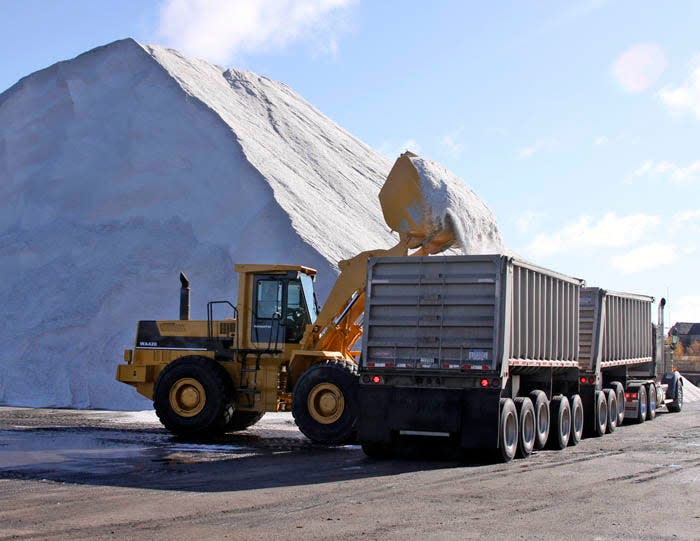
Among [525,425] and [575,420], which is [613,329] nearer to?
[575,420]

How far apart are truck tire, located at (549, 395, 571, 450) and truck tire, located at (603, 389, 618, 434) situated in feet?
12.7

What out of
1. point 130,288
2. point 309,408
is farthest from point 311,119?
point 309,408

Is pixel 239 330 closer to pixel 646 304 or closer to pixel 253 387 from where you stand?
pixel 253 387

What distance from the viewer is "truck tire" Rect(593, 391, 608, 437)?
59.6 feet

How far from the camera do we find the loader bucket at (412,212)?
1628 cm

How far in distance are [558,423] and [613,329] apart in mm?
6052

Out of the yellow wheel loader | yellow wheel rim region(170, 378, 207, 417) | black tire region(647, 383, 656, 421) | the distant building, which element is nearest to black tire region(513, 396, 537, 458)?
the yellow wheel loader

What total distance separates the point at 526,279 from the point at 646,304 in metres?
11.3

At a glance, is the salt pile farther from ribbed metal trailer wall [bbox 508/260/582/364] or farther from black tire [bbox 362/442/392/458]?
ribbed metal trailer wall [bbox 508/260/582/364]

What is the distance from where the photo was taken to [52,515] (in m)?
8.69

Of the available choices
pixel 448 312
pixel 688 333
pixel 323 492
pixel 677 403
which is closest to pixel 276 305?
pixel 448 312

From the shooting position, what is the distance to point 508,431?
1316 centimetres

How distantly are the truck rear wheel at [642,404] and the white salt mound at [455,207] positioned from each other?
660 cm

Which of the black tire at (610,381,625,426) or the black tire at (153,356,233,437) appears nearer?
the black tire at (153,356,233,437)
